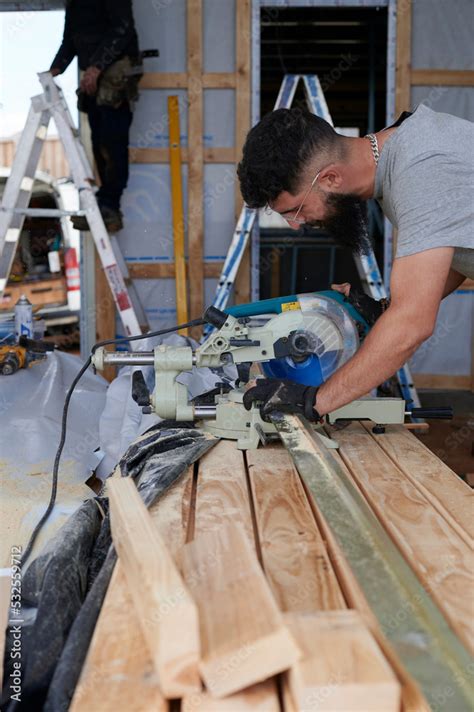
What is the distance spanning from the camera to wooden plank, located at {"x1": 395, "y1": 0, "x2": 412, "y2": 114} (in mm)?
4883

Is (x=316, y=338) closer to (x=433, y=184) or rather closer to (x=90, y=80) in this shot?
(x=433, y=184)

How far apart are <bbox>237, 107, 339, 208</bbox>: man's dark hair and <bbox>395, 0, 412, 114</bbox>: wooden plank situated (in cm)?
312

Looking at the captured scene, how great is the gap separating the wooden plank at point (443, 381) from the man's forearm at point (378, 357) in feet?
11.2

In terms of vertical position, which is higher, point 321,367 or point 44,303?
point 321,367

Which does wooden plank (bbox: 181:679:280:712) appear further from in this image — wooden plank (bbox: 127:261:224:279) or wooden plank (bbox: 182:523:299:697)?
wooden plank (bbox: 127:261:224:279)

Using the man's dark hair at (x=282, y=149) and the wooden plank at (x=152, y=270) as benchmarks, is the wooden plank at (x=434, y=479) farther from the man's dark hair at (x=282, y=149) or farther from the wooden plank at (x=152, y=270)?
the wooden plank at (x=152, y=270)

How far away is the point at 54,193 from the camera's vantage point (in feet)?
25.2

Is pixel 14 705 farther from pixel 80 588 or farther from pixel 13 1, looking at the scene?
pixel 13 1

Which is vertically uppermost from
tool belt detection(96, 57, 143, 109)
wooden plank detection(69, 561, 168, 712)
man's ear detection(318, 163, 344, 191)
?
tool belt detection(96, 57, 143, 109)

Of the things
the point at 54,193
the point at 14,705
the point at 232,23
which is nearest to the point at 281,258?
the point at 54,193

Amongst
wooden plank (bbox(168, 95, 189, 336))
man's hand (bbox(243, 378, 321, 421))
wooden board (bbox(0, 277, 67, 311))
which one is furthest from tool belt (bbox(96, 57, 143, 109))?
wooden board (bbox(0, 277, 67, 311))

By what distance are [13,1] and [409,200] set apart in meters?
4.26

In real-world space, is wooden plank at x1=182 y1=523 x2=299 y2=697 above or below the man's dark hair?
below

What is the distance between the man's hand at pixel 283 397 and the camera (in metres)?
2.01
